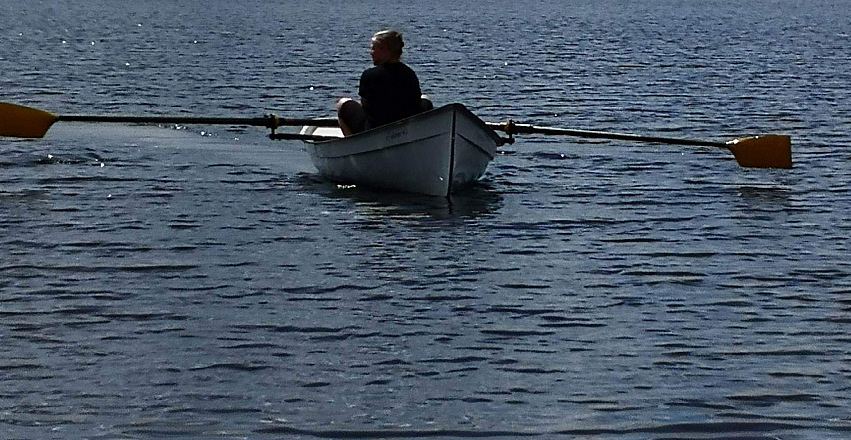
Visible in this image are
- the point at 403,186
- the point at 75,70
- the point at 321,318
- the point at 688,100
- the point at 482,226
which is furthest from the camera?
the point at 75,70

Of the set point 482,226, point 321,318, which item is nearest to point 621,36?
point 482,226

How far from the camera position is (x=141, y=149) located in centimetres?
2680

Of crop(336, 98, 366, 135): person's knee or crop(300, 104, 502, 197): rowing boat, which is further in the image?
crop(336, 98, 366, 135): person's knee

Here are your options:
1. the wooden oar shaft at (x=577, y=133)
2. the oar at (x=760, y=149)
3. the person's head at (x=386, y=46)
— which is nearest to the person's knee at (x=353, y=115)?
the person's head at (x=386, y=46)

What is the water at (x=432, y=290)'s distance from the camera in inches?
452

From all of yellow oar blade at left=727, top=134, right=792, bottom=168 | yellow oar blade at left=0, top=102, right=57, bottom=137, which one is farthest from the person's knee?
yellow oar blade at left=727, top=134, right=792, bottom=168

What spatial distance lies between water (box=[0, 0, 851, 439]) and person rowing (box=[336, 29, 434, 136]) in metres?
1.11

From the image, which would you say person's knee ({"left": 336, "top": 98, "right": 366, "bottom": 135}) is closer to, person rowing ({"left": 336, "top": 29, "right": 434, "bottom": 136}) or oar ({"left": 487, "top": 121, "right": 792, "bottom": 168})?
person rowing ({"left": 336, "top": 29, "right": 434, "bottom": 136})

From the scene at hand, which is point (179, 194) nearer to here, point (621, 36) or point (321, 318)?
point (321, 318)

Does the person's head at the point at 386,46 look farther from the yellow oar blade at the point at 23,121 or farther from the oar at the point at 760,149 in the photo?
the yellow oar blade at the point at 23,121

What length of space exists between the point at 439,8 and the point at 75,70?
10060cm

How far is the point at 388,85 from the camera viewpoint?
68.7ft

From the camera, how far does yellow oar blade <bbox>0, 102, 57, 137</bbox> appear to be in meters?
22.6

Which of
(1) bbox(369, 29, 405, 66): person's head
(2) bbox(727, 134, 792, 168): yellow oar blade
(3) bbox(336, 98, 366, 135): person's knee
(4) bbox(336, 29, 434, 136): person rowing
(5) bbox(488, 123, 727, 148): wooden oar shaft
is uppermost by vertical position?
(1) bbox(369, 29, 405, 66): person's head
